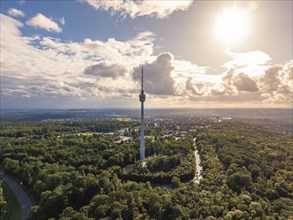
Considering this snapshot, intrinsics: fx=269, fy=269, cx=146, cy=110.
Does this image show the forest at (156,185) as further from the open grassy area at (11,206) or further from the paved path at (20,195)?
the open grassy area at (11,206)

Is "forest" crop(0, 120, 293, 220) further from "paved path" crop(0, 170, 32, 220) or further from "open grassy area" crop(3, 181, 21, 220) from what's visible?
"open grassy area" crop(3, 181, 21, 220)

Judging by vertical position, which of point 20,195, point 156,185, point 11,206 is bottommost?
point 11,206

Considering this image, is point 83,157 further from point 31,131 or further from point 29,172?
point 31,131

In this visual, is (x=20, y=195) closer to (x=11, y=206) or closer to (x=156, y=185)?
(x=11, y=206)

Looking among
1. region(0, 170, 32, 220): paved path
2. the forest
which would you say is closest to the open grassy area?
region(0, 170, 32, 220): paved path

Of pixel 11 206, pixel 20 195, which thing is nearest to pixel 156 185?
pixel 20 195

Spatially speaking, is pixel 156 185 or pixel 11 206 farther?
pixel 156 185

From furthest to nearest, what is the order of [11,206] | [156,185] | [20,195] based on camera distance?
1. [156,185]
2. [20,195]
3. [11,206]
